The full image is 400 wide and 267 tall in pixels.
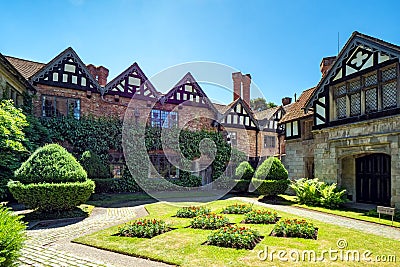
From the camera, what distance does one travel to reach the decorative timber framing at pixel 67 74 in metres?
17.2

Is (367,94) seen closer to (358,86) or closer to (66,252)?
(358,86)

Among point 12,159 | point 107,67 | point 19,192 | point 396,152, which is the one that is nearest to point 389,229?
point 396,152

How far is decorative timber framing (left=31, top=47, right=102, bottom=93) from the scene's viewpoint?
56.4ft

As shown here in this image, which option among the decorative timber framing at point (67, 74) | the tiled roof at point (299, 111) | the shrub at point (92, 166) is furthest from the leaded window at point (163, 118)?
the tiled roof at point (299, 111)

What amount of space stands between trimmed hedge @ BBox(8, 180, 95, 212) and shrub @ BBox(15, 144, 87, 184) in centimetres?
29

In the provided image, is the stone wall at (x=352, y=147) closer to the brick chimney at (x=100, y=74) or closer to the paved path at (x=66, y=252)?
the paved path at (x=66, y=252)

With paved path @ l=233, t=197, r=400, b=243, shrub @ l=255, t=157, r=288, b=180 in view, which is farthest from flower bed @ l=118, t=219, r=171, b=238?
shrub @ l=255, t=157, r=288, b=180

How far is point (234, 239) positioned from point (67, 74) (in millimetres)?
16126

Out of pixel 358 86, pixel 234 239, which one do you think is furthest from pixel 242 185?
pixel 234 239

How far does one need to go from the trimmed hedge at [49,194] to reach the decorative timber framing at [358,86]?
11.9 metres

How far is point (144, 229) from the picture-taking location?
758cm

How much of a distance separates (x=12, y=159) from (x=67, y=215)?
5.05 m

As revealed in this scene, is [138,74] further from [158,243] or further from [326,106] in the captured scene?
[158,243]

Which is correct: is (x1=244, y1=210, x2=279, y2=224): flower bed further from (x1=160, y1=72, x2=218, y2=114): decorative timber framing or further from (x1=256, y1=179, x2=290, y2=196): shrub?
(x1=160, y1=72, x2=218, y2=114): decorative timber framing
